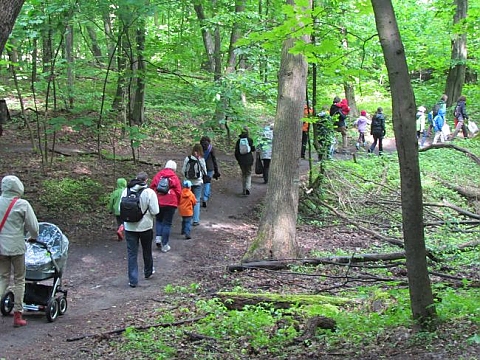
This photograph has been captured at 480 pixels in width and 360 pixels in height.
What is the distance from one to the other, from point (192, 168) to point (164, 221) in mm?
1852

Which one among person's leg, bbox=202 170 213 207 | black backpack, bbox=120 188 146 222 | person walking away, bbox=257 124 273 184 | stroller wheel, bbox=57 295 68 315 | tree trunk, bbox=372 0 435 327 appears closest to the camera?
tree trunk, bbox=372 0 435 327

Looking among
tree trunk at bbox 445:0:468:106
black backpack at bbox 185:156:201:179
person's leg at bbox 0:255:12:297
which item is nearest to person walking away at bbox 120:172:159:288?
person's leg at bbox 0:255:12:297

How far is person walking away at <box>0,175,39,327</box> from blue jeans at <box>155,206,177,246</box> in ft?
13.7

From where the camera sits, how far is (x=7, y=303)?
7230mm

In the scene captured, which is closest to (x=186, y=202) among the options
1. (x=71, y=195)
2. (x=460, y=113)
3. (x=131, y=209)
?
(x=131, y=209)

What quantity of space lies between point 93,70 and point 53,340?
10.9 meters

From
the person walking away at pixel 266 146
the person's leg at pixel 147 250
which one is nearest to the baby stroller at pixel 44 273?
the person's leg at pixel 147 250

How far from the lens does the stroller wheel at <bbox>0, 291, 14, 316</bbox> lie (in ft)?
A: 23.5

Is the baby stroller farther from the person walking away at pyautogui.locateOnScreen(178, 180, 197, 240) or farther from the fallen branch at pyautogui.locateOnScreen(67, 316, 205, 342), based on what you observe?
the person walking away at pyautogui.locateOnScreen(178, 180, 197, 240)

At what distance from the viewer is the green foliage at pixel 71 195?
1317 cm

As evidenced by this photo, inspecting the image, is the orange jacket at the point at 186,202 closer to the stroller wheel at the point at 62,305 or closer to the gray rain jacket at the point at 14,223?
the stroller wheel at the point at 62,305

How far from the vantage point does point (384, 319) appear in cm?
581

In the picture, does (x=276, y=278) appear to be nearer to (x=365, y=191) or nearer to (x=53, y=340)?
(x=53, y=340)

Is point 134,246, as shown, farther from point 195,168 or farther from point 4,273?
point 195,168
